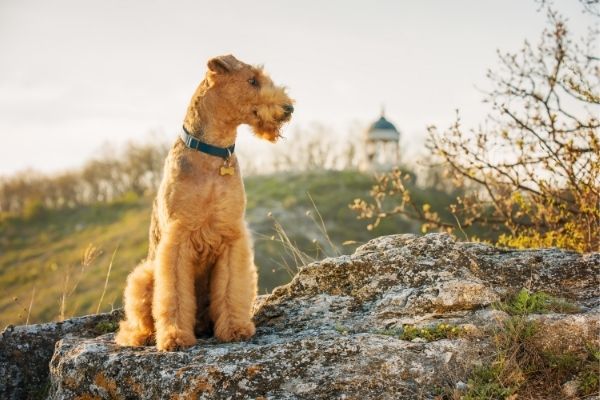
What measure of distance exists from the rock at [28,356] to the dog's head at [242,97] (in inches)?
87.4

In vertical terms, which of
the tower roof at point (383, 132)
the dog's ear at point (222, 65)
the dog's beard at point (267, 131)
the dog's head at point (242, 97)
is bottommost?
the dog's beard at point (267, 131)

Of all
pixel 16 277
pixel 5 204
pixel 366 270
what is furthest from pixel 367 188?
pixel 366 270

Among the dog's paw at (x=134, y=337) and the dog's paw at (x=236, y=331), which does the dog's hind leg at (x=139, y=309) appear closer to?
the dog's paw at (x=134, y=337)

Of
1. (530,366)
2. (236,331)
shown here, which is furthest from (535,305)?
(236,331)

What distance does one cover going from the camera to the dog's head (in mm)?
4070

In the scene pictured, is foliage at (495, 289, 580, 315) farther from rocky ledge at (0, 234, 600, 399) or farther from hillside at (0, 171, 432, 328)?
hillside at (0, 171, 432, 328)

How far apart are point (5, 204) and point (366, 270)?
44206mm

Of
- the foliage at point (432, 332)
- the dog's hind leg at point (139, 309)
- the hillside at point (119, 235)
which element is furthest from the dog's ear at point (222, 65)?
the hillside at point (119, 235)

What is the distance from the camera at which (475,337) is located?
3191mm

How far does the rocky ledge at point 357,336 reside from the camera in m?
3.01

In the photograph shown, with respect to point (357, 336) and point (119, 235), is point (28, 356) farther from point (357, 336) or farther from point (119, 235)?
point (119, 235)

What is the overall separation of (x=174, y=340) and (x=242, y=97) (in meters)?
1.78

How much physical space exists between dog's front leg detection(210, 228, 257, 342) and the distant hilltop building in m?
34.3

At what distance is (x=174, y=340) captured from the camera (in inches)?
144
